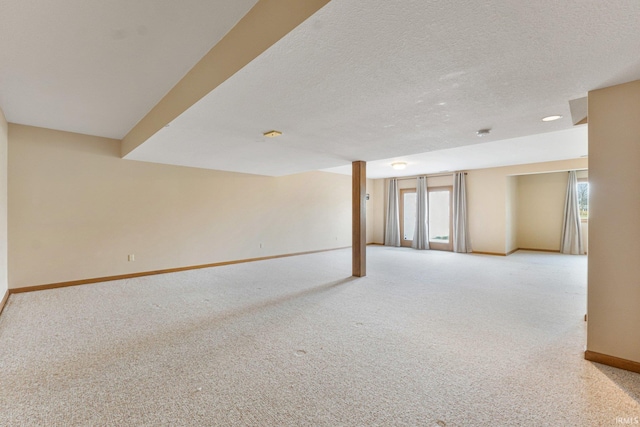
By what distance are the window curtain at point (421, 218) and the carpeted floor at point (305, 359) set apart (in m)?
4.66

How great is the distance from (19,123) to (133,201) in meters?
1.76

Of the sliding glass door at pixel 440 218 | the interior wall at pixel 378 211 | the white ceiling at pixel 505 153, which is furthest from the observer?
the interior wall at pixel 378 211

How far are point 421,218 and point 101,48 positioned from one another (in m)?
8.51

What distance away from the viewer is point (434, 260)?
666 centimetres

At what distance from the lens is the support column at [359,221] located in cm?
496

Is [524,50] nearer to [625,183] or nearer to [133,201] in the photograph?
[625,183]

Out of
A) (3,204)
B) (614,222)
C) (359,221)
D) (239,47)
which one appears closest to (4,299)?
(3,204)

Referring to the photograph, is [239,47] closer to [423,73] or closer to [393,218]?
[423,73]

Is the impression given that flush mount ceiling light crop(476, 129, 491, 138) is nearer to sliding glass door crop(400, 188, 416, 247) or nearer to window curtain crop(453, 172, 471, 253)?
window curtain crop(453, 172, 471, 253)

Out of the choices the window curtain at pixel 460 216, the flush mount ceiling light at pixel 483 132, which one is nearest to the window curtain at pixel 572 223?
the window curtain at pixel 460 216

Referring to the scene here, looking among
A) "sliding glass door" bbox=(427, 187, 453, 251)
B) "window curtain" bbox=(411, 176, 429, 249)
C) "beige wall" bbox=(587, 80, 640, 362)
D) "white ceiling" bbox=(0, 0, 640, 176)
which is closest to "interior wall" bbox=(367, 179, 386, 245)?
"window curtain" bbox=(411, 176, 429, 249)

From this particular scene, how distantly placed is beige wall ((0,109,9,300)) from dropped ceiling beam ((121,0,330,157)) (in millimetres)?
2300

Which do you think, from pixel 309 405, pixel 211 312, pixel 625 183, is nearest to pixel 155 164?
pixel 211 312

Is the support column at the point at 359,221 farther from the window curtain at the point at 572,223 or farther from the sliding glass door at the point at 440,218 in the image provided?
the window curtain at the point at 572,223
